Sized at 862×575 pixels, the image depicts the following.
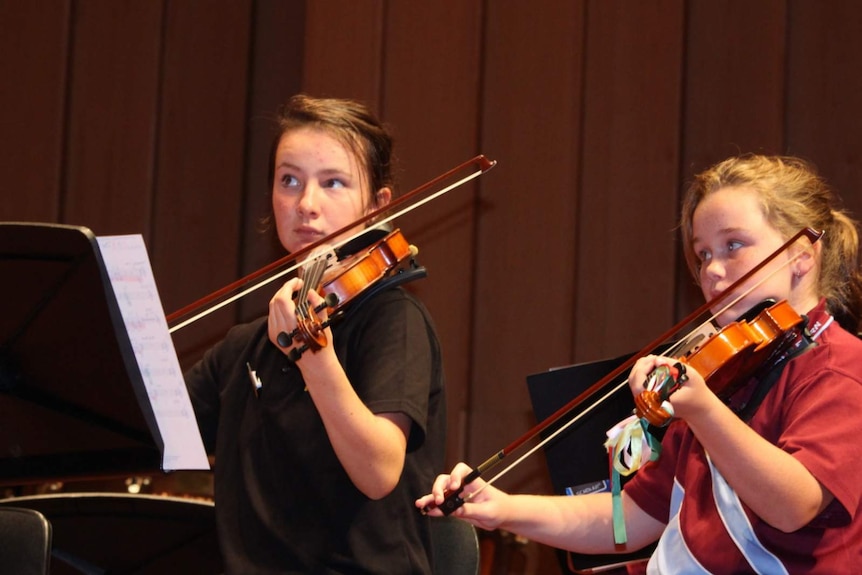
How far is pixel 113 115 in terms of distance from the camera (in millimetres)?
2852

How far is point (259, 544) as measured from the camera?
1704 millimetres

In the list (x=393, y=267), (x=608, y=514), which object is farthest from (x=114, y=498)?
(x=608, y=514)

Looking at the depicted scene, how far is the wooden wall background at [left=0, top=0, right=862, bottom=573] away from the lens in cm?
260

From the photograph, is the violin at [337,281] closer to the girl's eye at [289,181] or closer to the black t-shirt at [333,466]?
the black t-shirt at [333,466]

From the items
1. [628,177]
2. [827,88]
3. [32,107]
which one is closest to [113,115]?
[32,107]

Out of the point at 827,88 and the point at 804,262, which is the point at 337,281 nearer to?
the point at 804,262

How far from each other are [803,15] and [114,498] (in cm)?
181

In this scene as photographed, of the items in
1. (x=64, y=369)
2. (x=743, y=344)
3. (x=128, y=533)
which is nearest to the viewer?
(x=743, y=344)

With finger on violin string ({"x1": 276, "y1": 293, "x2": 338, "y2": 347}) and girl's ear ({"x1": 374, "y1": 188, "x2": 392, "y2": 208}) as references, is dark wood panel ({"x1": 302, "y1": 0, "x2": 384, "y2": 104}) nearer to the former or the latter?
girl's ear ({"x1": 374, "y1": 188, "x2": 392, "y2": 208})

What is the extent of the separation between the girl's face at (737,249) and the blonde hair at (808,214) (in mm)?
22

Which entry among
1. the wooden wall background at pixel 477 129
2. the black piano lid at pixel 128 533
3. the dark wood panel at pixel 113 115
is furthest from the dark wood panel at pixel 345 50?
the black piano lid at pixel 128 533

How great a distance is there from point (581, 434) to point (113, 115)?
1546 mm

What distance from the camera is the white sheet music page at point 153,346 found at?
1.51m

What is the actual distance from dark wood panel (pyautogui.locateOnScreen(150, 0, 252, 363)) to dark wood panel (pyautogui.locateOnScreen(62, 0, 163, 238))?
35mm
